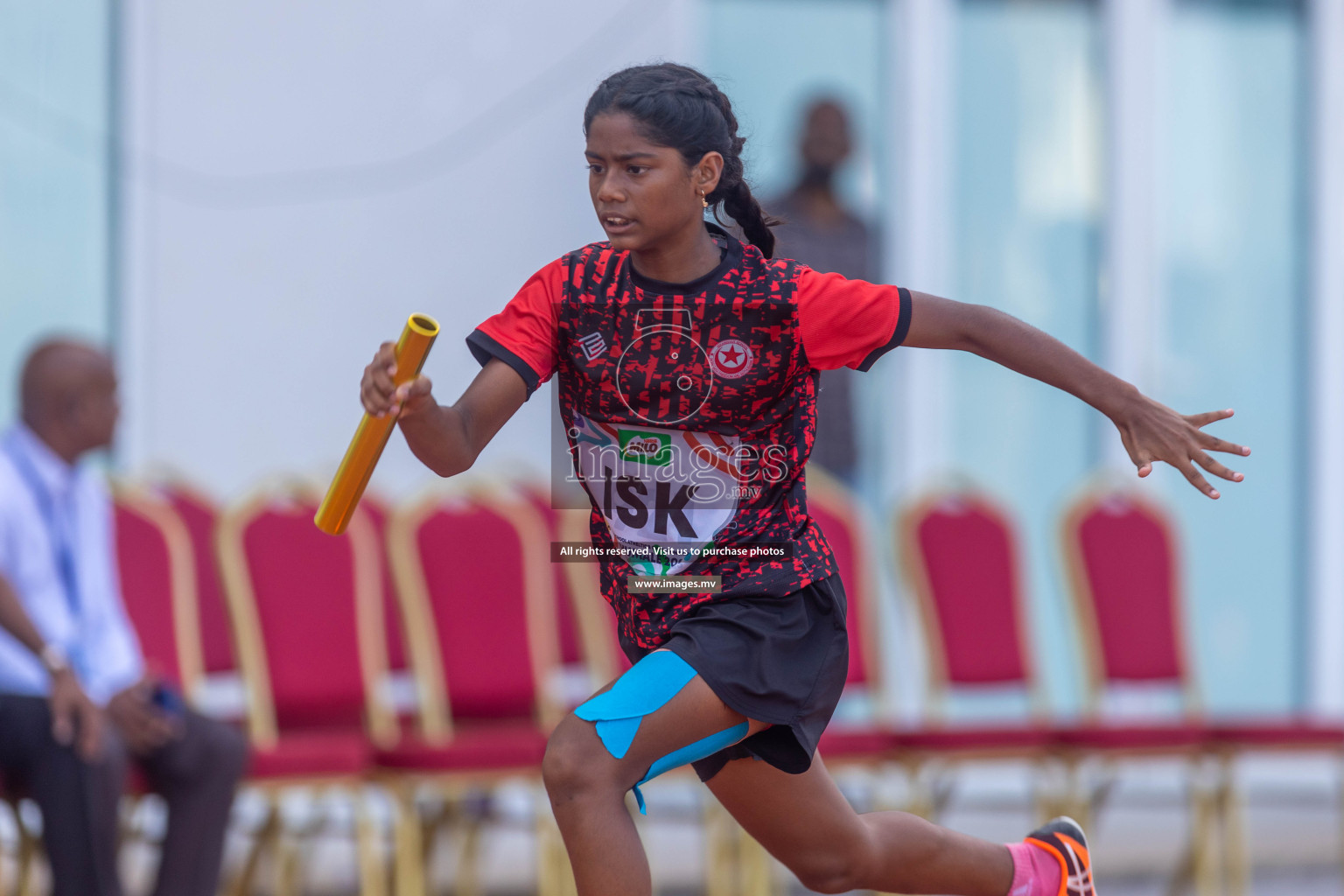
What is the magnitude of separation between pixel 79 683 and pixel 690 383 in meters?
1.78

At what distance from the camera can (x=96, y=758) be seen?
3.23 m

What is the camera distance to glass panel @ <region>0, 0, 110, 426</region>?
15.9 ft

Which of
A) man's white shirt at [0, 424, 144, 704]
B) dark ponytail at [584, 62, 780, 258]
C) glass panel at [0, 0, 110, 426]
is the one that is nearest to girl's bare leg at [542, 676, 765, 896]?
dark ponytail at [584, 62, 780, 258]

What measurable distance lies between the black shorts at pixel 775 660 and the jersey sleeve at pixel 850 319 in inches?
12.8

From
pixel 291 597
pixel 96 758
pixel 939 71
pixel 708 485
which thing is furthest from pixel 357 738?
pixel 939 71

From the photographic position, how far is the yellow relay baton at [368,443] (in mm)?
1896

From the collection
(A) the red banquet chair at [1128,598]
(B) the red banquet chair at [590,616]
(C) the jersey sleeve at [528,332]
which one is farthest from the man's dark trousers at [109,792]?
(A) the red banquet chair at [1128,598]

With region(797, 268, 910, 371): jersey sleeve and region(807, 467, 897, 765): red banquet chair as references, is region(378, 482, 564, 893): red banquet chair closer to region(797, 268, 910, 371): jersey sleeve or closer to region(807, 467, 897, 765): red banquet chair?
region(807, 467, 897, 765): red banquet chair

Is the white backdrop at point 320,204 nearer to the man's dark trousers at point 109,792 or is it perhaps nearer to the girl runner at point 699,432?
the man's dark trousers at point 109,792

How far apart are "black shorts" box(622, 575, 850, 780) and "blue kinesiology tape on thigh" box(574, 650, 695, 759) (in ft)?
0.08

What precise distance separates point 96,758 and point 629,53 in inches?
123

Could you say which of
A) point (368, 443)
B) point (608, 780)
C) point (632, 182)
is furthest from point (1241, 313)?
point (368, 443)

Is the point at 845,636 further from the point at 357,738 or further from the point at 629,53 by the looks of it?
the point at 629,53

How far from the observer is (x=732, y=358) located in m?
2.16
